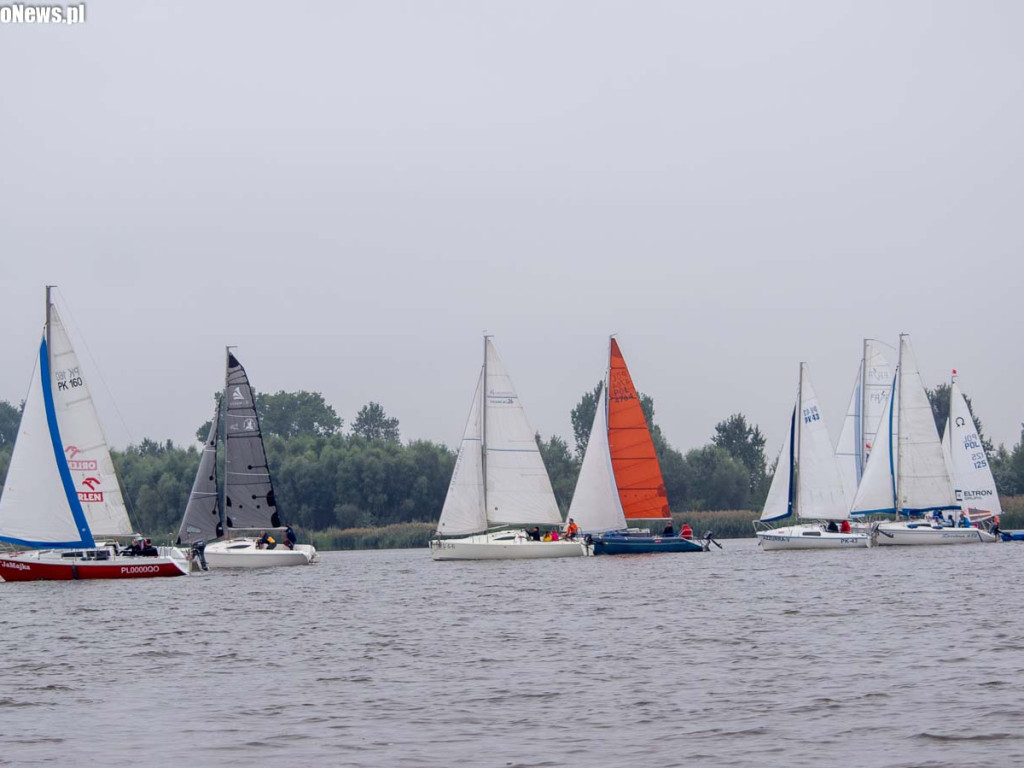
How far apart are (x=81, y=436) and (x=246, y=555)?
12.7 metres

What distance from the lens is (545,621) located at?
3119 cm

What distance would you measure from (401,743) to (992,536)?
60777 millimetres

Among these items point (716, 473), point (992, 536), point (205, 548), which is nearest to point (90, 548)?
point (205, 548)

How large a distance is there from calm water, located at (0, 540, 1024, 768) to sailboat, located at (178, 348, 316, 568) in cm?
1751

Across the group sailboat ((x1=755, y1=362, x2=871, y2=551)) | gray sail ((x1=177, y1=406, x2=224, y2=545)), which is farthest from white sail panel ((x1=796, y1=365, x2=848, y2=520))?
gray sail ((x1=177, y1=406, x2=224, y2=545))

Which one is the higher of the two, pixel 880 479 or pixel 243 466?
pixel 243 466

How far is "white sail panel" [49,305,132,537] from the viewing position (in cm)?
4656

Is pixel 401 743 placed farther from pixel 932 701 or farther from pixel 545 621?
pixel 545 621

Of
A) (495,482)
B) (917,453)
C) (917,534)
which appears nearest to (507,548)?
(495,482)

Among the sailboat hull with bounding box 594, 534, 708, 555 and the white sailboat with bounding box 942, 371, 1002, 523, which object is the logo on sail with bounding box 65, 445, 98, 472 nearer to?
the sailboat hull with bounding box 594, 534, 708, 555

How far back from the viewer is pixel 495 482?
200 feet

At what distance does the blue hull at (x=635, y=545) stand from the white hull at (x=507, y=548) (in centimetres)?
85

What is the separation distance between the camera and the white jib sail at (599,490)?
202 feet

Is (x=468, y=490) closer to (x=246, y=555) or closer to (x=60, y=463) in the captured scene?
(x=246, y=555)
